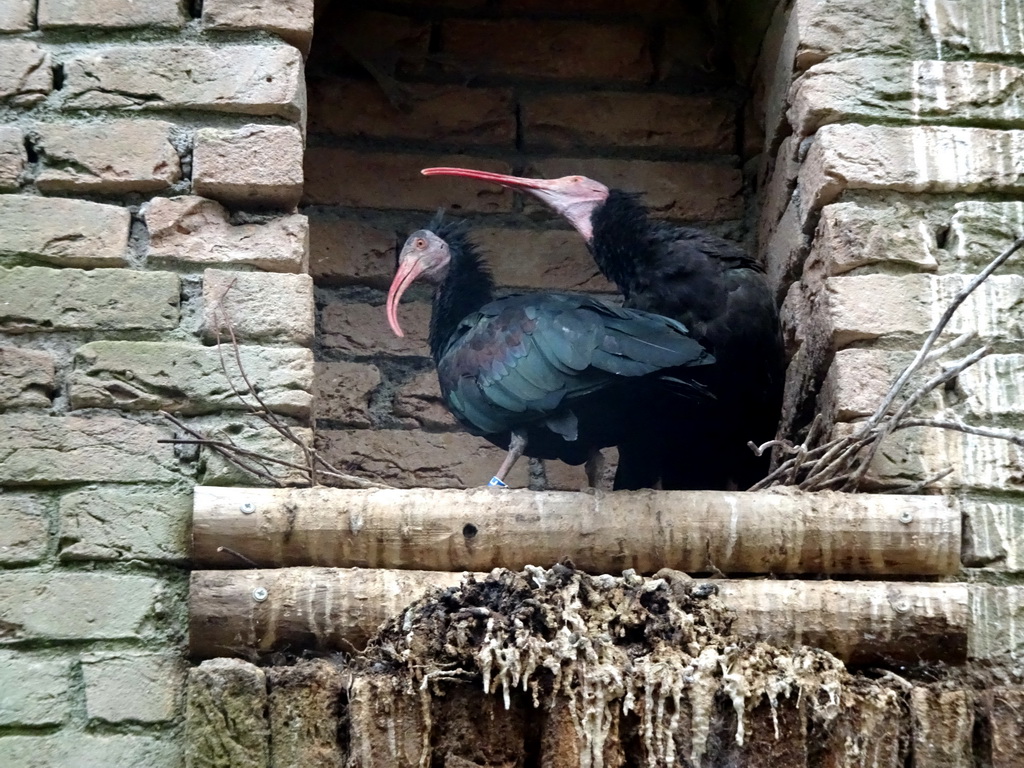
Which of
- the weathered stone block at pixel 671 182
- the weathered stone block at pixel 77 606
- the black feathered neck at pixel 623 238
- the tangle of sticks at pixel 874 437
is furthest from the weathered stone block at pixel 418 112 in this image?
the weathered stone block at pixel 77 606

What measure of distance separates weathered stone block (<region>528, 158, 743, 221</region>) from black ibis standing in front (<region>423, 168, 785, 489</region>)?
13.0 inches

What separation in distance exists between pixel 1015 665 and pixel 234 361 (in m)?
1.21

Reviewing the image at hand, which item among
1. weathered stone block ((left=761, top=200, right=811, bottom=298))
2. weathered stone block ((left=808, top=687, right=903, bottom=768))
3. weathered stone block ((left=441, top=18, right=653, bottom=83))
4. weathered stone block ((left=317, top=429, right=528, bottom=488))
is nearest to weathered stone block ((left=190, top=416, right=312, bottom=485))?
weathered stone block ((left=317, top=429, right=528, bottom=488))

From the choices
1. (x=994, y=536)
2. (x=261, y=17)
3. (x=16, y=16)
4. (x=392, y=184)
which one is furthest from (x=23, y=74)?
(x=994, y=536)

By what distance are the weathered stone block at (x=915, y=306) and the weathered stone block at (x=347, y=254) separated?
3.16 ft

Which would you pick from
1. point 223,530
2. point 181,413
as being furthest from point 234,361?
point 223,530

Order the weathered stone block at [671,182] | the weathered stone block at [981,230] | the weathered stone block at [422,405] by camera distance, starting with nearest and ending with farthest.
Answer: the weathered stone block at [981,230] → the weathered stone block at [422,405] → the weathered stone block at [671,182]

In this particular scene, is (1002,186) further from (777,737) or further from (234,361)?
(234,361)

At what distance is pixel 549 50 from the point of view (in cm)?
295

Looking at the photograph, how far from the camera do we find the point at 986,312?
Result: 219 cm

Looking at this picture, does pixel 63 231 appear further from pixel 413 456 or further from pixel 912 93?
pixel 912 93

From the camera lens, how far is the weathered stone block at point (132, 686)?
1.86m

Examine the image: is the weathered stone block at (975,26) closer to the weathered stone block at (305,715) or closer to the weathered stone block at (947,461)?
the weathered stone block at (947,461)

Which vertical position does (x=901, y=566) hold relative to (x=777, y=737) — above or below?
above
